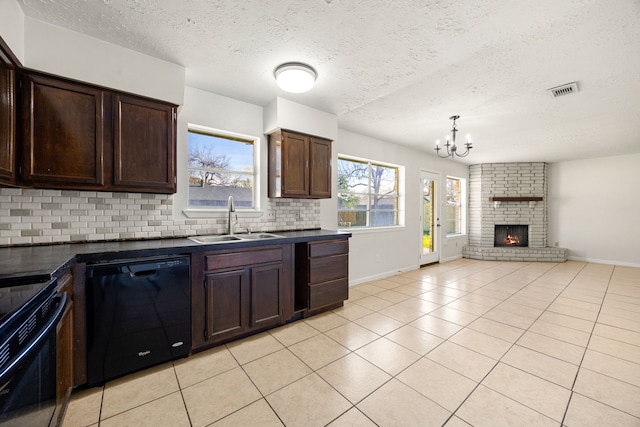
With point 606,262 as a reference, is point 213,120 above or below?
above

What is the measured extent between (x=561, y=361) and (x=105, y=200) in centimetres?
408

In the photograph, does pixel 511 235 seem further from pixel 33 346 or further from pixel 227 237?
pixel 33 346

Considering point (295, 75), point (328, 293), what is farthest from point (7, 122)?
point (328, 293)

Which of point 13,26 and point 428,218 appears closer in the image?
point 13,26

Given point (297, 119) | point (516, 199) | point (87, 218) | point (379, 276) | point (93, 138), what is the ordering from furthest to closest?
point (516, 199) < point (379, 276) < point (297, 119) < point (87, 218) < point (93, 138)

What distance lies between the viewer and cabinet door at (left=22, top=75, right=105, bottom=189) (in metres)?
1.81

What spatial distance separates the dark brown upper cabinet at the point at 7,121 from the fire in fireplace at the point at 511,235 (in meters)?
8.63

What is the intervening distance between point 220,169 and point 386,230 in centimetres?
313

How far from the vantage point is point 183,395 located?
1722mm

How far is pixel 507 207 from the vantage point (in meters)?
6.91

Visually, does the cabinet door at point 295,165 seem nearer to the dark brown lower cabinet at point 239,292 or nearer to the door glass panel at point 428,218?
the dark brown lower cabinet at point 239,292

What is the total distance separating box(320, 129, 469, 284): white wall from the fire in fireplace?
1.90 m

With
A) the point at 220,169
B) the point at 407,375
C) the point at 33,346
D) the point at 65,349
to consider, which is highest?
the point at 220,169

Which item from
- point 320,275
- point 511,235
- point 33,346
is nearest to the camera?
point 33,346
